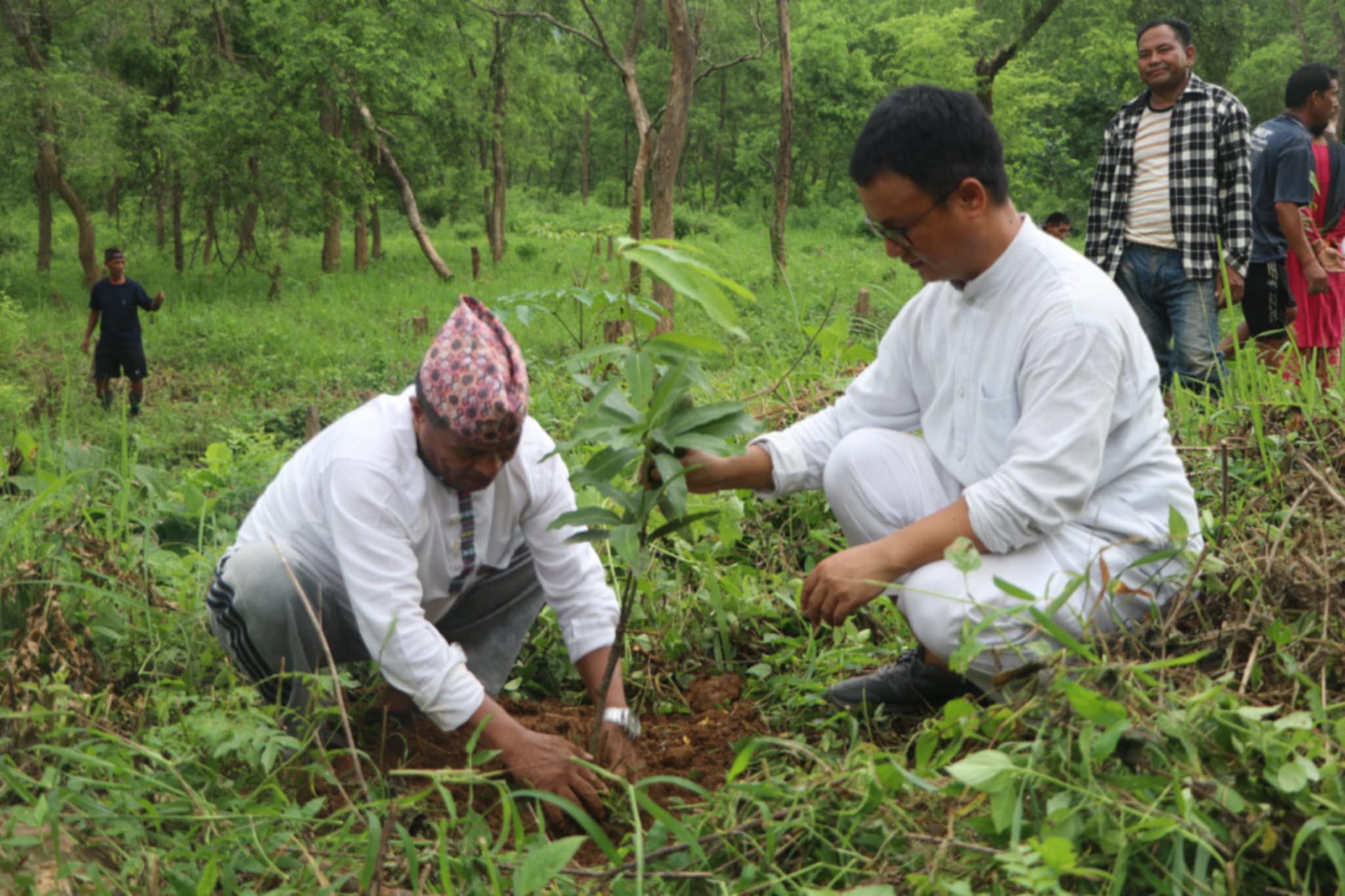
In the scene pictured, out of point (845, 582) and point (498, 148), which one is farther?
point (498, 148)

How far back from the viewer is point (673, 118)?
8180mm

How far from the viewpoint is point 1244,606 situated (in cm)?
224

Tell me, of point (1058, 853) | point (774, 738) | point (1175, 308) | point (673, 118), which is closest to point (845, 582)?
point (774, 738)

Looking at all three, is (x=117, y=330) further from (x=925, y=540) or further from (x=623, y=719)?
(x=925, y=540)

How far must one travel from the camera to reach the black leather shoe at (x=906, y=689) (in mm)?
2451

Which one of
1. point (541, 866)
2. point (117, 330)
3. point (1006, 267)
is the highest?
point (1006, 267)

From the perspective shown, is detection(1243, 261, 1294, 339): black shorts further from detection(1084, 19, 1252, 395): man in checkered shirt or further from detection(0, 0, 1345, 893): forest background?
detection(0, 0, 1345, 893): forest background

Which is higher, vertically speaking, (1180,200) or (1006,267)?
(1180,200)

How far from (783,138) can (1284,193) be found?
27.1ft

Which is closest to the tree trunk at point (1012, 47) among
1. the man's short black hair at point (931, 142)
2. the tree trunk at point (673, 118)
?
the tree trunk at point (673, 118)

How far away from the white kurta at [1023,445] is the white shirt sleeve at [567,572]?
46 cm

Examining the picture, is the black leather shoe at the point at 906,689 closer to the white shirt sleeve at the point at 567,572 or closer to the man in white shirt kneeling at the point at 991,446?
the man in white shirt kneeling at the point at 991,446

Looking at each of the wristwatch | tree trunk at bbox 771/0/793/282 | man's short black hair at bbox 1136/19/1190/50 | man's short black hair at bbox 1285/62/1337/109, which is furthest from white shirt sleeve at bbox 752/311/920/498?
tree trunk at bbox 771/0/793/282

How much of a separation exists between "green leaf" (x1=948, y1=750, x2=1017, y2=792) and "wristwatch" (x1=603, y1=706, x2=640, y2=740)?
910mm
